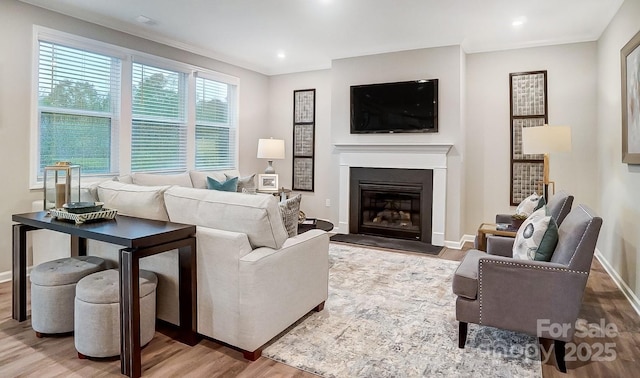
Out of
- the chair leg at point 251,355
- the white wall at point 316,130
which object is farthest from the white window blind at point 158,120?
the chair leg at point 251,355

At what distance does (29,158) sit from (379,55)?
438 centimetres

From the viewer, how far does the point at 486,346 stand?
245 cm

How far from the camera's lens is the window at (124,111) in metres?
3.90

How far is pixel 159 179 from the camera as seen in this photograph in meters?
4.66

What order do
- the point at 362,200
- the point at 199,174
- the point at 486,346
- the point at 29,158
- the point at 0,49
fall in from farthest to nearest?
the point at 362,200, the point at 199,174, the point at 29,158, the point at 0,49, the point at 486,346

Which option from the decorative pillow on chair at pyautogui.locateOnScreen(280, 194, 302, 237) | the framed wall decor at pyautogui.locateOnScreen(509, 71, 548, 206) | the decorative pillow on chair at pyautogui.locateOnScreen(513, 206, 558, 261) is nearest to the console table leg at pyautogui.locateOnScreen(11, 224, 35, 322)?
the decorative pillow on chair at pyautogui.locateOnScreen(280, 194, 302, 237)

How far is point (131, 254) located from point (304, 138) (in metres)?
4.90

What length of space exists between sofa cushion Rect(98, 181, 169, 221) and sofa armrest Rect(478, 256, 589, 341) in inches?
83.0

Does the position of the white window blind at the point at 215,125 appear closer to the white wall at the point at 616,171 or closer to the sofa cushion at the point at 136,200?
the sofa cushion at the point at 136,200

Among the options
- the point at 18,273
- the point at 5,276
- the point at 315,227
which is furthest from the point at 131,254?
the point at 5,276

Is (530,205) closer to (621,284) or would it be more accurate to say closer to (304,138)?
(621,284)

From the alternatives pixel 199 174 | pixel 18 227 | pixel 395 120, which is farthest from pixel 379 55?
pixel 18 227

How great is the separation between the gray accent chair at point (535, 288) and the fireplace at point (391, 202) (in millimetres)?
2938

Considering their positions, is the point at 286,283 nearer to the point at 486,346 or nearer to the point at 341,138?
the point at 486,346
